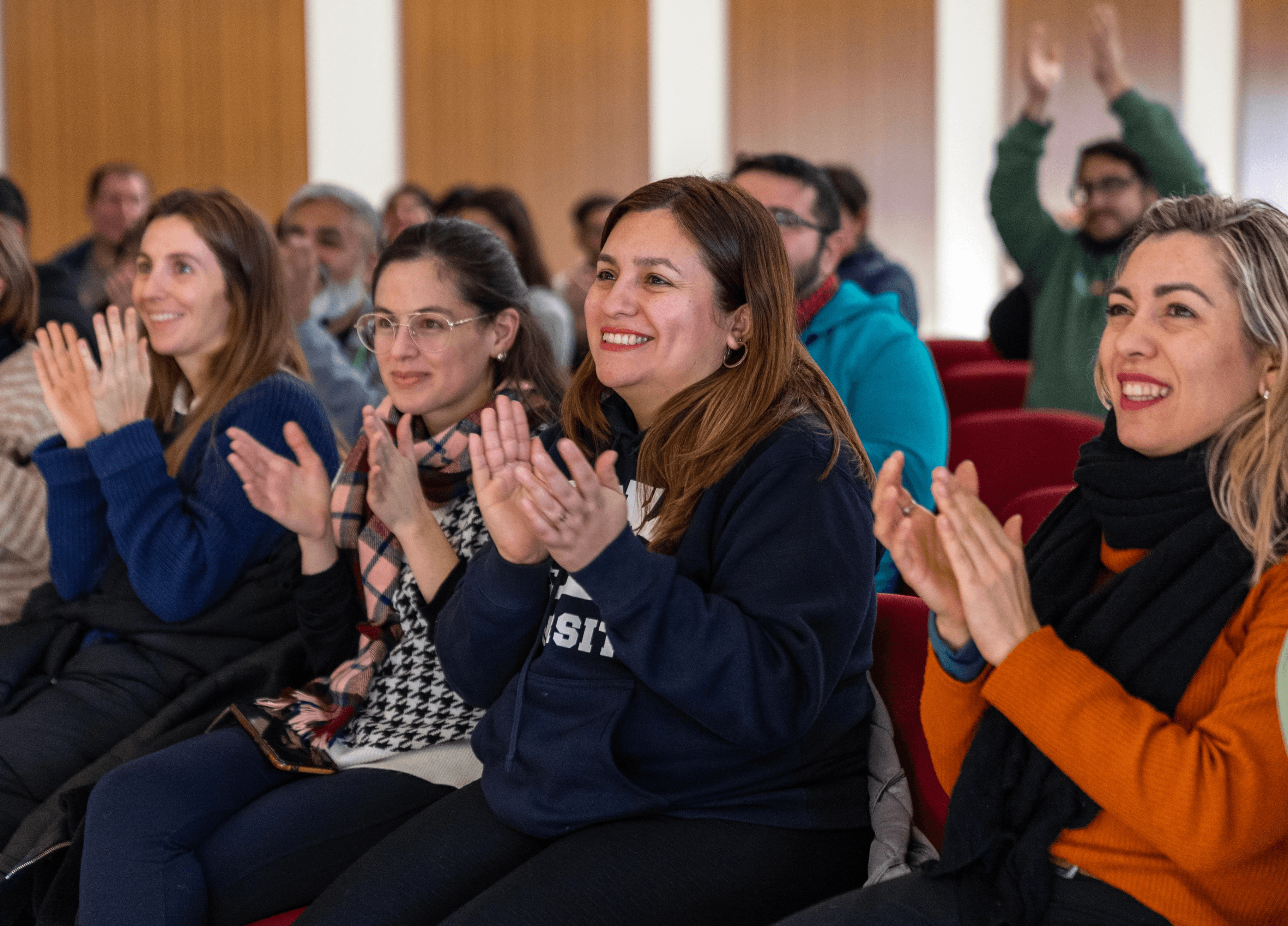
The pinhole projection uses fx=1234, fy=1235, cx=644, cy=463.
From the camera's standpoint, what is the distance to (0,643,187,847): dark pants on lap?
6.17 ft

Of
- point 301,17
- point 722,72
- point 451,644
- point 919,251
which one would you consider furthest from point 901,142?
point 451,644

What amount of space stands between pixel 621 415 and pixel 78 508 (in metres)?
1.09

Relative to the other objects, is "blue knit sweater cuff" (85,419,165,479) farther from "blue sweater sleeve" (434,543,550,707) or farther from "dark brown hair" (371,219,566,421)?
"blue sweater sleeve" (434,543,550,707)

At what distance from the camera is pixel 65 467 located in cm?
217

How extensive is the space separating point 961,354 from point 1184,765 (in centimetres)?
375

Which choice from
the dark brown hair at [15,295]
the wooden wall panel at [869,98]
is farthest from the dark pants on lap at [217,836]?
the wooden wall panel at [869,98]

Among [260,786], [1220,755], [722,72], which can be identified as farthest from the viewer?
[722,72]

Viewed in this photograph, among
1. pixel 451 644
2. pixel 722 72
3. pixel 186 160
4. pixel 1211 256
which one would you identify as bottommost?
pixel 451 644

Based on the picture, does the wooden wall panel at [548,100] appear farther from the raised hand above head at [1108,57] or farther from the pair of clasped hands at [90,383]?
the pair of clasped hands at [90,383]

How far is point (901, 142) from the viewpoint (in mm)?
7820

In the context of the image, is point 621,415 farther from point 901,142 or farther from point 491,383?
point 901,142

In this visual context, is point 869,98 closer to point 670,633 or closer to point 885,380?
point 885,380

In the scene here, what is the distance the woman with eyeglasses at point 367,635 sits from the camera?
164 centimetres

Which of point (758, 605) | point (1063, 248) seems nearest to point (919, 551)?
point (758, 605)
